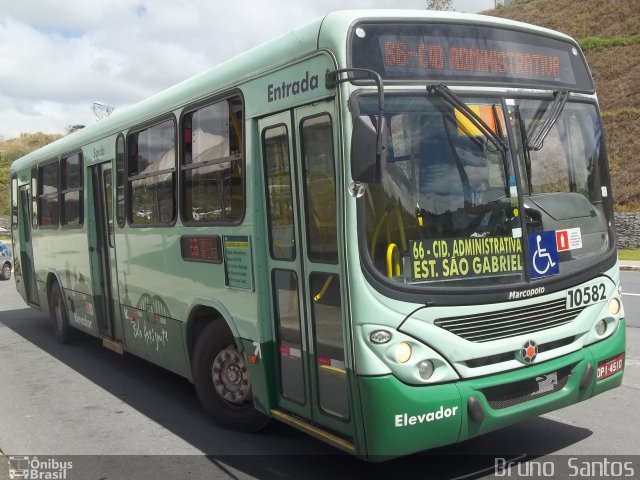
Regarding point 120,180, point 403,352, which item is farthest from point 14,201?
point 403,352

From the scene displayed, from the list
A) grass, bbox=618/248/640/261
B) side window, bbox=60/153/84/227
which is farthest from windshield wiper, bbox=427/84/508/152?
grass, bbox=618/248/640/261

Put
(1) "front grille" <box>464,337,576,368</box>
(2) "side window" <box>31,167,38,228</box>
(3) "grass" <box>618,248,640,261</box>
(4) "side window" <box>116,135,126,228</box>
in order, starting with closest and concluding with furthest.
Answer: (1) "front grille" <box>464,337,576,368</box> → (4) "side window" <box>116,135,126,228</box> → (2) "side window" <box>31,167,38,228</box> → (3) "grass" <box>618,248,640,261</box>

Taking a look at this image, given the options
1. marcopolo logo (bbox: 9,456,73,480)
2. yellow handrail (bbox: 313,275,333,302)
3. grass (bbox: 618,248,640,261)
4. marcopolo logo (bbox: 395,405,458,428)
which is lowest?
grass (bbox: 618,248,640,261)

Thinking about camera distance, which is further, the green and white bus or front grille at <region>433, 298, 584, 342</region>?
front grille at <region>433, 298, 584, 342</region>

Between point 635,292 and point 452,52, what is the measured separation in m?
11.2

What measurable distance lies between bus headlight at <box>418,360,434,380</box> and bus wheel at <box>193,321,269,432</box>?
6.21 feet

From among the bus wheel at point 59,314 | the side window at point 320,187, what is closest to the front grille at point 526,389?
the side window at point 320,187

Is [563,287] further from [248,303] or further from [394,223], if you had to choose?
[248,303]

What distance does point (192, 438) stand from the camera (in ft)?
19.6

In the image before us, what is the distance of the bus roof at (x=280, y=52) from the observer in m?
4.37

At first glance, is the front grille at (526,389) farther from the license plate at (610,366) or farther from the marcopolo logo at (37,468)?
the marcopolo logo at (37,468)

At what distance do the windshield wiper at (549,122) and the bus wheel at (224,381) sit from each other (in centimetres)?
277

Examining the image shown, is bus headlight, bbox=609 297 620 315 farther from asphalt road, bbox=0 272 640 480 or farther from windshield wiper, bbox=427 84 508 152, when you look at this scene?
windshield wiper, bbox=427 84 508 152

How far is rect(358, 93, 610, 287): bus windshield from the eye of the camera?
4.25 metres
